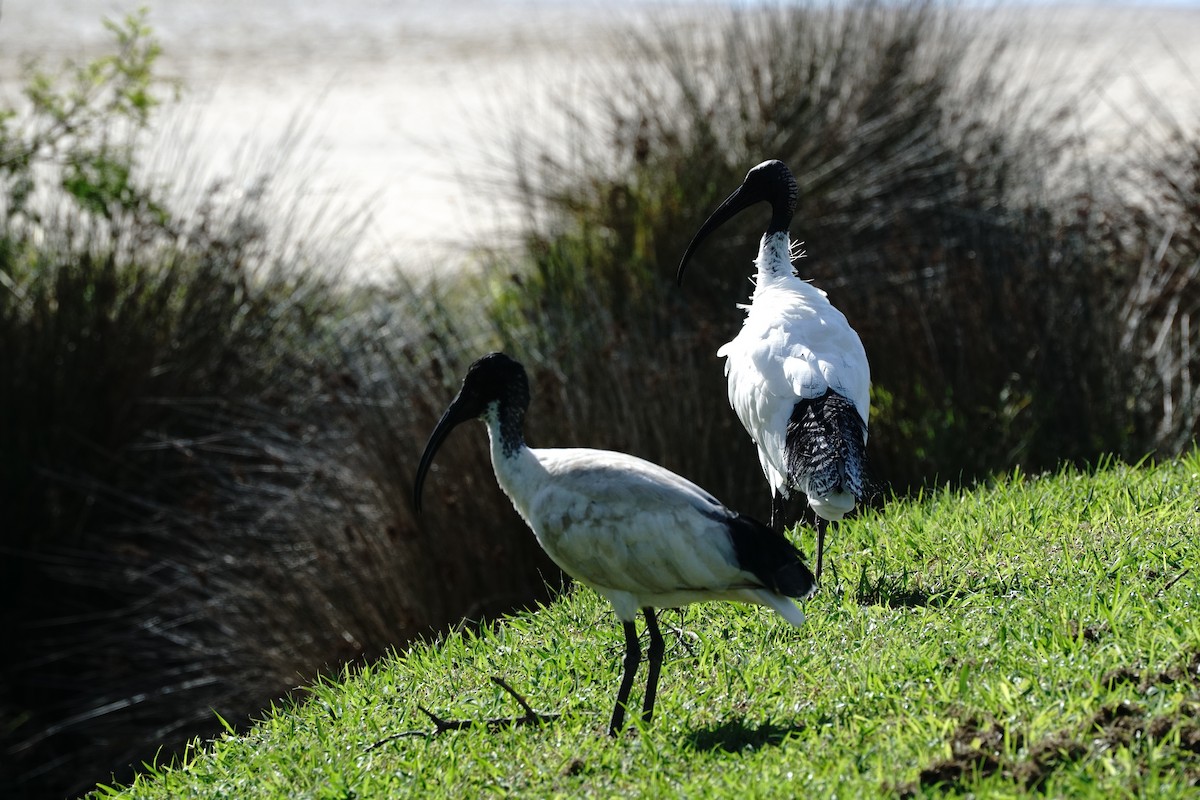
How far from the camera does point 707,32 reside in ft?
39.7

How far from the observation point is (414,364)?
817cm

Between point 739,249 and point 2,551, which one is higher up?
point 739,249

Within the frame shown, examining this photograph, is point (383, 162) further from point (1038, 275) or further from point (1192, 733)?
point (1192, 733)

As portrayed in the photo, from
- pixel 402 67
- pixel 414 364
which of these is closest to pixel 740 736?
pixel 414 364

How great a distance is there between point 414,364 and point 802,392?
333cm

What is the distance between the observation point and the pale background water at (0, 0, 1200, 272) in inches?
763

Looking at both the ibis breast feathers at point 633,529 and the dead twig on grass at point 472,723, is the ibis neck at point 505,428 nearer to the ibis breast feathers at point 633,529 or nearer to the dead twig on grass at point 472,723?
the ibis breast feathers at point 633,529

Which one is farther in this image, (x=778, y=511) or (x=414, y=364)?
(x=414, y=364)

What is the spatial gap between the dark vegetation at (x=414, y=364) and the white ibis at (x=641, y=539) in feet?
8.74

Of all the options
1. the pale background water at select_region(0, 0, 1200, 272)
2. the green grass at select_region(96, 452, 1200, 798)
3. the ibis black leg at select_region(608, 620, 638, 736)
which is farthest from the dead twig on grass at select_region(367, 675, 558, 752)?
the pale background water at select_region(0, 0, 1200, 272)

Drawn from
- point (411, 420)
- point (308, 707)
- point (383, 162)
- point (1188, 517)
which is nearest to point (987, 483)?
point (1188, 517)

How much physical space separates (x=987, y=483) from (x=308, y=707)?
358 centimetres

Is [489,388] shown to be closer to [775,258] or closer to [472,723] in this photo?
[472,723]

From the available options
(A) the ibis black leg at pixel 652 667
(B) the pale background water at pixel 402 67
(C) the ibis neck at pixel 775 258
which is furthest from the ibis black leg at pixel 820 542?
(B) the pale background water at pixel 402 67
